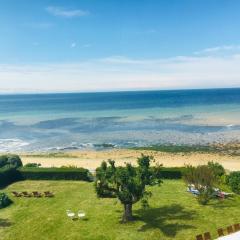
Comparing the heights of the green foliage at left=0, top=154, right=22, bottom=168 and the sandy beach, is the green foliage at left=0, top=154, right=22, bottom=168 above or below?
above

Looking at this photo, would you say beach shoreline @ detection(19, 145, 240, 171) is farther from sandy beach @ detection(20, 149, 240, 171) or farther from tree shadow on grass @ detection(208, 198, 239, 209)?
tree shadow on grass @ detection(208, 198, 239, 209)

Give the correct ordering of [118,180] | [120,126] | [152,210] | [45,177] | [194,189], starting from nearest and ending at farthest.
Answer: [118,180] < [152,210] < [194,189] < [45,177] < [120,126]

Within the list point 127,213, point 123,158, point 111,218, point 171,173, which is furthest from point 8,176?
point 123,158

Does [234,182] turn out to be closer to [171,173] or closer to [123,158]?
[171,173]

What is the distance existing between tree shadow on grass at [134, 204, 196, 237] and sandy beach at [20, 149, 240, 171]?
24867mm

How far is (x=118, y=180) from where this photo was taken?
32.1m

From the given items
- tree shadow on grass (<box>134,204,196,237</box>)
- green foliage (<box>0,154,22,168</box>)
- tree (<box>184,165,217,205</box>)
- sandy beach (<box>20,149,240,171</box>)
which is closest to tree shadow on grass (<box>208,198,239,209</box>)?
tree (<box>184,165,217,205</box>)

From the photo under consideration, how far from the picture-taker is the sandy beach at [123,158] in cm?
6390

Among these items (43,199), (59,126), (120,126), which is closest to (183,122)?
(120,126)

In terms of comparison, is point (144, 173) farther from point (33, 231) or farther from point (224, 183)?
point (224, 183)

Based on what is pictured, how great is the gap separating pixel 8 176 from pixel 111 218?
734 inches

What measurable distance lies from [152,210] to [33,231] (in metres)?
10.3

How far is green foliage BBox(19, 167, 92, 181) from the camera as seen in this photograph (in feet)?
160

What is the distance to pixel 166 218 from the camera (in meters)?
33.8
